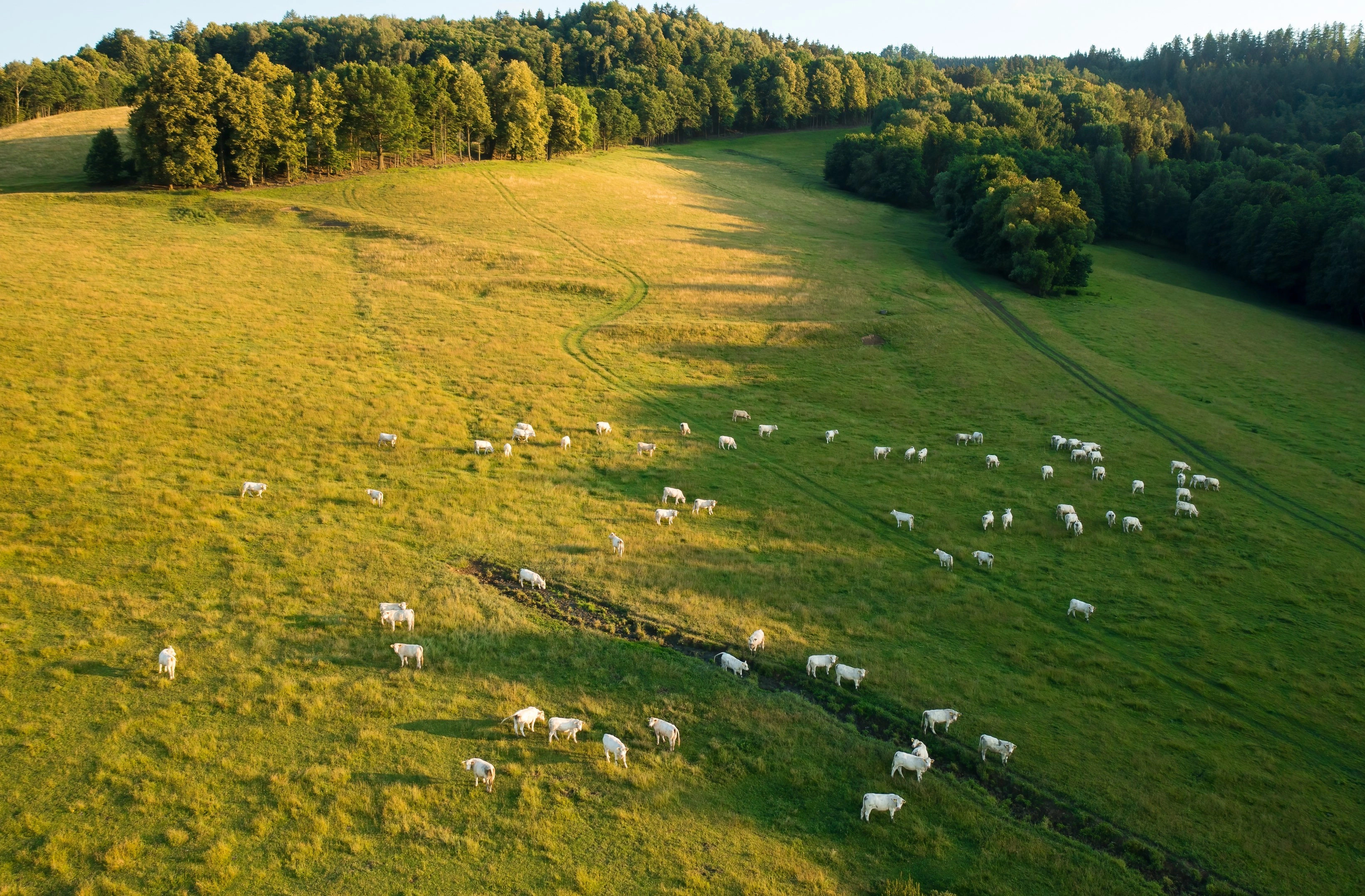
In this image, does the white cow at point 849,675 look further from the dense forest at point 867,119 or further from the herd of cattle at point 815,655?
the dense forest at point 867,119

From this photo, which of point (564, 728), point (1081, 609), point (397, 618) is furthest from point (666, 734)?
point (1081, 609)

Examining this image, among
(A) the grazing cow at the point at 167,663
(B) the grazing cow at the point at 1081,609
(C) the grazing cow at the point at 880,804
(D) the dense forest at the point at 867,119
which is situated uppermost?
(D) the dense forest at the point at 867,119

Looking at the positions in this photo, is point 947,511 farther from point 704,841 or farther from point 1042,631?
point 704,841

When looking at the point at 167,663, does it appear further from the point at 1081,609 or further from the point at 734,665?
the point at 1081,609

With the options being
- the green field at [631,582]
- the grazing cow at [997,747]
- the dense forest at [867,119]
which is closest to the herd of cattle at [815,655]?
the grazing cow at [997,747]

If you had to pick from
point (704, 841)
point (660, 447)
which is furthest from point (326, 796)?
point (660, 447)

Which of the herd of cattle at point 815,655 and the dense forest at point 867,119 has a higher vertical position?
the dense forest at point 867,119

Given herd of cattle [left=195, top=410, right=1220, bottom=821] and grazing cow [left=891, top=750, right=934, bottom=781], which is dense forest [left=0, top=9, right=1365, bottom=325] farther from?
grazing cow [left=891, top=750, right=934, bottom=781]
